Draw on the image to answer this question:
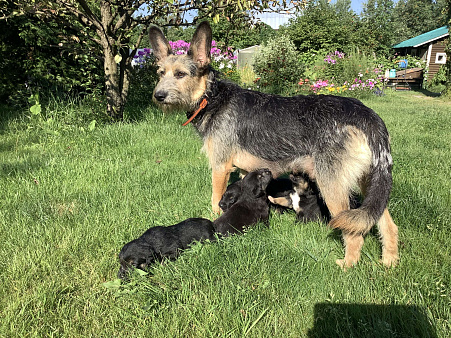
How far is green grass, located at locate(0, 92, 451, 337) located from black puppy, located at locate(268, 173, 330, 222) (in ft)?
0.61

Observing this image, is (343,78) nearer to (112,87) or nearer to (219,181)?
(112,87)

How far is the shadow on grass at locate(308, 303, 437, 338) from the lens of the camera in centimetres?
203

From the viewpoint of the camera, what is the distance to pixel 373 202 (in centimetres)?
264

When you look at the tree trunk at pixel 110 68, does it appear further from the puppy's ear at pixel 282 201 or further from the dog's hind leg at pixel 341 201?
the dog's hind leg at pixel 341 201

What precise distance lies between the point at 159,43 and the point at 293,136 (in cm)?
241

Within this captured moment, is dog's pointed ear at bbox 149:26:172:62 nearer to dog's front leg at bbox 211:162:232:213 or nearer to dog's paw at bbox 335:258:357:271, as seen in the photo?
dog's front leg at bbox 211:162:232:213

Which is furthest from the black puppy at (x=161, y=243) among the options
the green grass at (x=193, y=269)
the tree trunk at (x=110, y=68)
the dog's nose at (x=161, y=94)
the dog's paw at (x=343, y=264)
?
the tree trunk at (x=110, y=68)

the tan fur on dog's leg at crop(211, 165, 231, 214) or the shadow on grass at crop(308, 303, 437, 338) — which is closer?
the shadow on grass at crop(308, 303, 437, 338)

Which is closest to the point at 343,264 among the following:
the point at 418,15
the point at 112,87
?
the point at 112,87

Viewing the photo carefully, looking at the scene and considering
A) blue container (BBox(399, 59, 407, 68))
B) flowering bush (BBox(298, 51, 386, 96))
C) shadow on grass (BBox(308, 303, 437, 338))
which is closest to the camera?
shadow on grass (BBox(308, 303, 437, 338))

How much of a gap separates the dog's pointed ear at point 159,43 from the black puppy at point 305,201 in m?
2.58

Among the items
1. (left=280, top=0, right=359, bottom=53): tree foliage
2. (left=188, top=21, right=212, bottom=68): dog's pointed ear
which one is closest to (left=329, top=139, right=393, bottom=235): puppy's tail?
(left=188, top=21, right=212, bottom=68): dog's pointed ear

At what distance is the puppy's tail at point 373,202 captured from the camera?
2502mm

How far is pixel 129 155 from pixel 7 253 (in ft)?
10.3
